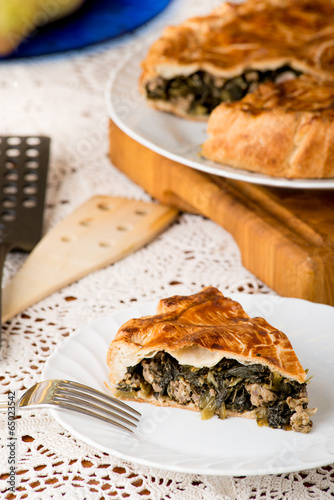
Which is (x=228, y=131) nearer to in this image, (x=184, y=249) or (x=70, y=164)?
(x=184, y=249)

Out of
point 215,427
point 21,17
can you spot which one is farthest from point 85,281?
point 21,17

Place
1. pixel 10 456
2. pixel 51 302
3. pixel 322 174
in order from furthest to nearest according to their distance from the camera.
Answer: pixel 322 174
pixel 51 302
pixel 10 456

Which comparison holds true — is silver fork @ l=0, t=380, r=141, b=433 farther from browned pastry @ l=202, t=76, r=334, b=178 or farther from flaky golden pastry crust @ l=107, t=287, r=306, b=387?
browned pastry @ l=202, t=76, r=334, b=178

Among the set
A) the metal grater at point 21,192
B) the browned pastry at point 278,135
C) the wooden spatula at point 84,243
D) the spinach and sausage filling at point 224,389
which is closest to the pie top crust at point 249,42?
the browned pastry at point 278,135

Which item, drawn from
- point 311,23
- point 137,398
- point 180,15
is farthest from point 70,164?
point 180,15

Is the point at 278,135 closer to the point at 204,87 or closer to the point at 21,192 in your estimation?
the point at 204,87

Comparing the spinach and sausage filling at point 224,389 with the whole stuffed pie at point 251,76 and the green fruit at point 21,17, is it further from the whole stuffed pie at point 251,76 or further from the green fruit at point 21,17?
the green fruit at point 21,17

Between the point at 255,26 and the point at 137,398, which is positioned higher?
the point at 255,26
